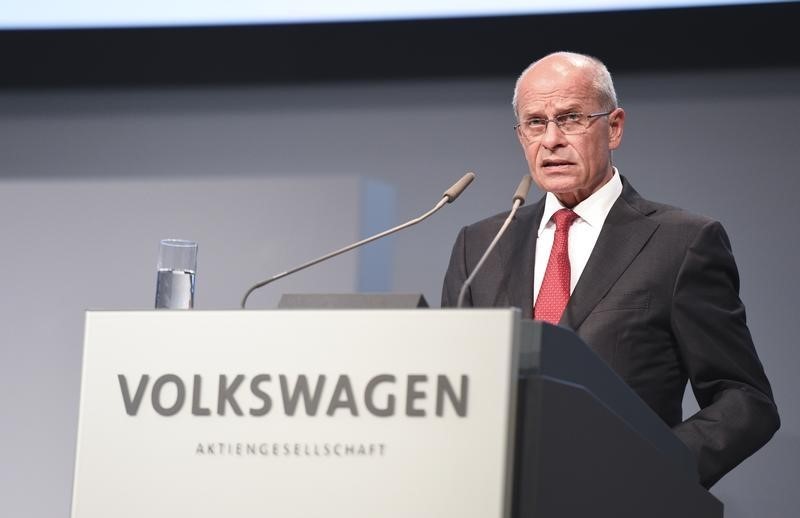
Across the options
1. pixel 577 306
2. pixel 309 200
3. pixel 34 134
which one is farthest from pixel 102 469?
pixel 34 134

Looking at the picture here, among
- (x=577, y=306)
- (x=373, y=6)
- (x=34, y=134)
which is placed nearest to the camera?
(x=577, y=306)

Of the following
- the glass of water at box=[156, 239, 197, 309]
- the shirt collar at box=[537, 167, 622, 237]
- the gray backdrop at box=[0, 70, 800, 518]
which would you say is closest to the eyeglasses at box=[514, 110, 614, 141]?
the shirt collar at box=[537, 167, 622, 237]

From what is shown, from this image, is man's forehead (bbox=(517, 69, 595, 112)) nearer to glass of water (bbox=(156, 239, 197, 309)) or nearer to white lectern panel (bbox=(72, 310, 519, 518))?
glass of water (bbox=(156, 239, 197, 309))

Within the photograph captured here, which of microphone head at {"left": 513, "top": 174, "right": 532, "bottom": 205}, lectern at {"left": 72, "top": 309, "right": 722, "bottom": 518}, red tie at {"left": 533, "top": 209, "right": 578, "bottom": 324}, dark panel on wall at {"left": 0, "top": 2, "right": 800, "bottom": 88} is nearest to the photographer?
lectern at {"left": 72, "top": 309, "right": 722, "bottom": 518}

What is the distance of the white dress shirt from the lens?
2207mm

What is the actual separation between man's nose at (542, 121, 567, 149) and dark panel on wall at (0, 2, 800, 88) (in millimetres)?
878

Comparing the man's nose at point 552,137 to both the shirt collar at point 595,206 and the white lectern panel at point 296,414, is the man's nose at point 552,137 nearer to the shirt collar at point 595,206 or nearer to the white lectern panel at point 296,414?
the shirt collar at point 595,206

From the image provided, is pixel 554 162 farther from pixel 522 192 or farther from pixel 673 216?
pixel 522 192

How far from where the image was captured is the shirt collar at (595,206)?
7.38 ft

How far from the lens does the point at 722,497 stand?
117 inches

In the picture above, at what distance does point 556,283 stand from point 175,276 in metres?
0.71

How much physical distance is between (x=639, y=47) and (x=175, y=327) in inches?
80.0

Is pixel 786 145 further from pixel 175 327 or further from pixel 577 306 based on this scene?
pixel 175 327

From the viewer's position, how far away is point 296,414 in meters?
1.30
